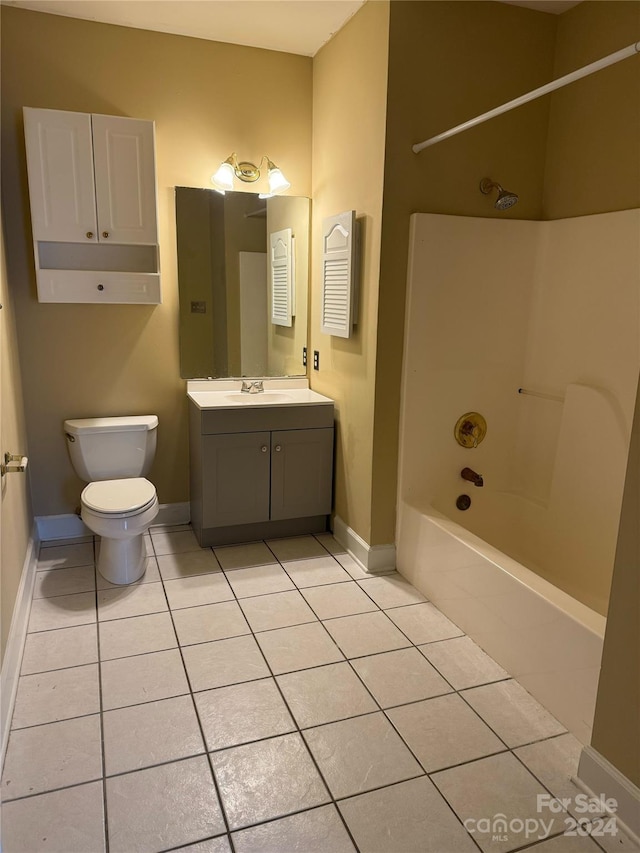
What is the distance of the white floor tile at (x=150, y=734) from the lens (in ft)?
5.57

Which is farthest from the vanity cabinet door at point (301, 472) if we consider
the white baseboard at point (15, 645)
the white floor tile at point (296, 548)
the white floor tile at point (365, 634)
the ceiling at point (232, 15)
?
the ceiling at point (232, 15)

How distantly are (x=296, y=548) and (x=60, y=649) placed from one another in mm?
1251

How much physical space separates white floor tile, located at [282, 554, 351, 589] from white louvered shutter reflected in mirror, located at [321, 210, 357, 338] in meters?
1.13

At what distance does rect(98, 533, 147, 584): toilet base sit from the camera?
104 inches

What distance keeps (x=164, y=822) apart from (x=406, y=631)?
3.78 ft

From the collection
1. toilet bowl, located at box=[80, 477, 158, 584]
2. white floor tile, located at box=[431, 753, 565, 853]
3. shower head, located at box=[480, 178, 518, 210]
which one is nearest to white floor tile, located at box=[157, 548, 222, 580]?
toilet bowl, located at box=[80, 477, 158, 584]

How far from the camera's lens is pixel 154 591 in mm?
2629

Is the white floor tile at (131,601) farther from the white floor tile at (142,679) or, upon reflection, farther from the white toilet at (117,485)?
the white floor tile at (142,679)

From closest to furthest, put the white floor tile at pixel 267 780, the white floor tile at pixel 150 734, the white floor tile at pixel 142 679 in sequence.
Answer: the white floor tile at pixel 267 780
the white floor tile at pixel 150 734
the white floor tile at pixel 142 679

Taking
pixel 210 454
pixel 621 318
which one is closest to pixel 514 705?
pixel 621 318

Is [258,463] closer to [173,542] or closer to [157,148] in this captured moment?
[173,542]

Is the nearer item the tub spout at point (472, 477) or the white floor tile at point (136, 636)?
the white floor tile at point (136, 636)

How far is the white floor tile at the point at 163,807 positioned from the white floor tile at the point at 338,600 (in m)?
0.90

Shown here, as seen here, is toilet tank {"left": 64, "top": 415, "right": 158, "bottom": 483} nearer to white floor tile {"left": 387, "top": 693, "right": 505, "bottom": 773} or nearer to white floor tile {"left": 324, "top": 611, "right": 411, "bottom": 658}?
white floor tile {"left": 324, "top": 611, "right": 411, "bottom": 658}
